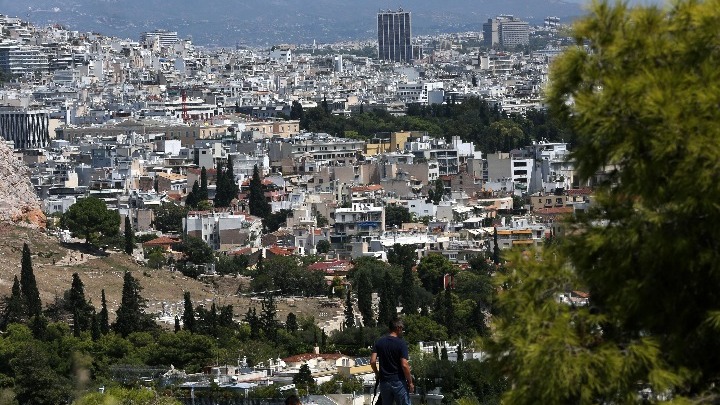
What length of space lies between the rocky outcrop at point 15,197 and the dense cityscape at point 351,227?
0.08m

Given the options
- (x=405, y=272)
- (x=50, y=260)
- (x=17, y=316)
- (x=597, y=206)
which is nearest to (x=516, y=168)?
(x=405, y=272)

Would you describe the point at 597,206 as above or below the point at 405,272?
above

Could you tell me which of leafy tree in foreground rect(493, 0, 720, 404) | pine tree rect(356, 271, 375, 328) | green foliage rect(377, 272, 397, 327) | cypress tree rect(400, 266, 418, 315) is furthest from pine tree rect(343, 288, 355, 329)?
leafy tree in foreground rect(493, 0, 720, 404)

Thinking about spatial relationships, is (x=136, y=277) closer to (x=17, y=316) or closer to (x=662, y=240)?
(x=17, y=316)

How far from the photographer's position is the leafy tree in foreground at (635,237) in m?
6.43

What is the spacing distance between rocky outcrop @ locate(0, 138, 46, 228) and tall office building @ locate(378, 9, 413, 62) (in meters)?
134

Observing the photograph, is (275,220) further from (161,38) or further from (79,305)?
(161,38)

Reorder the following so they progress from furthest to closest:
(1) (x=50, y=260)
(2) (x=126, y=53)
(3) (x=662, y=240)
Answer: (2) (x=126, y=53), (1) (x=50, y=260), (3) (x=662, y=240)

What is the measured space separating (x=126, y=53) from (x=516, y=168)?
2746 inches

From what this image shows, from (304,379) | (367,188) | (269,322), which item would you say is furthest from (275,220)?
(304,379)

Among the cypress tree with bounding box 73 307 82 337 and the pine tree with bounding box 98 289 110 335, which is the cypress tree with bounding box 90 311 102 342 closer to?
the cypress tree with bounding box 73 307 82 337

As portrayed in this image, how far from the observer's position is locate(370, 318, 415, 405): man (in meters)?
8.71

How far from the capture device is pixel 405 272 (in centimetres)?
4391

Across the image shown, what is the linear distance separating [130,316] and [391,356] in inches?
1072
